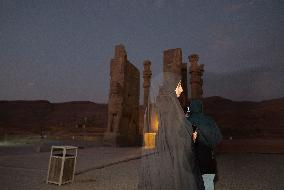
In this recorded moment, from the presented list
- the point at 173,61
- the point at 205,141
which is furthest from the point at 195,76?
the point at 205,141

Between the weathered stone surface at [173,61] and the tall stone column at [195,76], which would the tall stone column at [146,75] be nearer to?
the tall stone column at [195,76]

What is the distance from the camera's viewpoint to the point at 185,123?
2691mm

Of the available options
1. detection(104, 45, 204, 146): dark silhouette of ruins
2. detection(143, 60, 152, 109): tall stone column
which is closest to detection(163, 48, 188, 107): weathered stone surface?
detection(104, 45, 204, 146): dark silhouette of ruins

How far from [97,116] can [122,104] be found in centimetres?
3145

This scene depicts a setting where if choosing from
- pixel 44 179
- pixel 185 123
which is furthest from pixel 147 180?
pixel 44 179

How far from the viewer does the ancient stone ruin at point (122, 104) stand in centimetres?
1627

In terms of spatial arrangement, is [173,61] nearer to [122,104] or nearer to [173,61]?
[173,61]

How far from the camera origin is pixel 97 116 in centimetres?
4728

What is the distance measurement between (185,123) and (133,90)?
16.1 m

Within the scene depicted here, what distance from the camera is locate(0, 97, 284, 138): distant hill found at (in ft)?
102

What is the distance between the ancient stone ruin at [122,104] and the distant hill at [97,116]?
10071 mm

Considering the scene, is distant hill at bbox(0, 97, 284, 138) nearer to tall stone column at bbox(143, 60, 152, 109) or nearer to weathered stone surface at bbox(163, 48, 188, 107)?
tall stone column at bbox(143, 60, 152, 109)

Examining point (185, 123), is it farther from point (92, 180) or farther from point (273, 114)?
point (273, 114)

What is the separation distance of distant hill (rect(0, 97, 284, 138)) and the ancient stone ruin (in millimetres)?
10071
